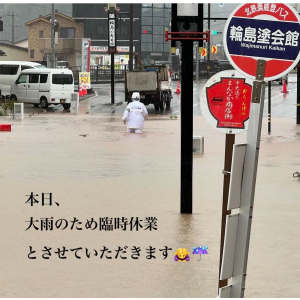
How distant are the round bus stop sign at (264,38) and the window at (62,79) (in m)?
33.1

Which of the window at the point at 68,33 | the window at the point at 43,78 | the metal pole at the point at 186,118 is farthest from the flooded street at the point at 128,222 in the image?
the window at the point at 68,33

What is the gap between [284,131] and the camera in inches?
1035

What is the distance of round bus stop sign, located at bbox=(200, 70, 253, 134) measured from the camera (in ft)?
22.7

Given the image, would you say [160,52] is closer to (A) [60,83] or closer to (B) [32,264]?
(A) [60,83]

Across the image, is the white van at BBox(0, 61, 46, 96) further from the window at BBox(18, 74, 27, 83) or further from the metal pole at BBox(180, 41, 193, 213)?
the metal pole at BBox(180, 41, 193, 213)

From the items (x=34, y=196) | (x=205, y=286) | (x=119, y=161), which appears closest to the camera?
(x=205, y=286)

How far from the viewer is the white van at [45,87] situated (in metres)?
38.0

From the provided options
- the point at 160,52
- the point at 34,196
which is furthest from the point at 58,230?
the point at 160,52

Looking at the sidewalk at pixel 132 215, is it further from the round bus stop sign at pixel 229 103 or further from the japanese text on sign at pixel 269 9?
the japanese text on sign at pixel 269 9

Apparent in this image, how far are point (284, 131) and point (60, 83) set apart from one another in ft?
48.9

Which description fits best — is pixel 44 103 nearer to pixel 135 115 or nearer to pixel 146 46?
pixel 135 115

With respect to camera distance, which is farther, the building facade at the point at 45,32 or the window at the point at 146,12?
the window at the point at 146,12

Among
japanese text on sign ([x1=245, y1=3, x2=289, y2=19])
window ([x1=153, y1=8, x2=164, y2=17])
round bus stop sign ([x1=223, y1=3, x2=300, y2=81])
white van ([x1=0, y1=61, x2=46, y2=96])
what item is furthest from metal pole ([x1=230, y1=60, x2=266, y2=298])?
window ([x1=153, y1=8, x2=164, y2=17])

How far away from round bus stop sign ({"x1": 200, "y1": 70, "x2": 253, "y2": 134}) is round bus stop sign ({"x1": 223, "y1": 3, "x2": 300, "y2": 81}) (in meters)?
1.29
